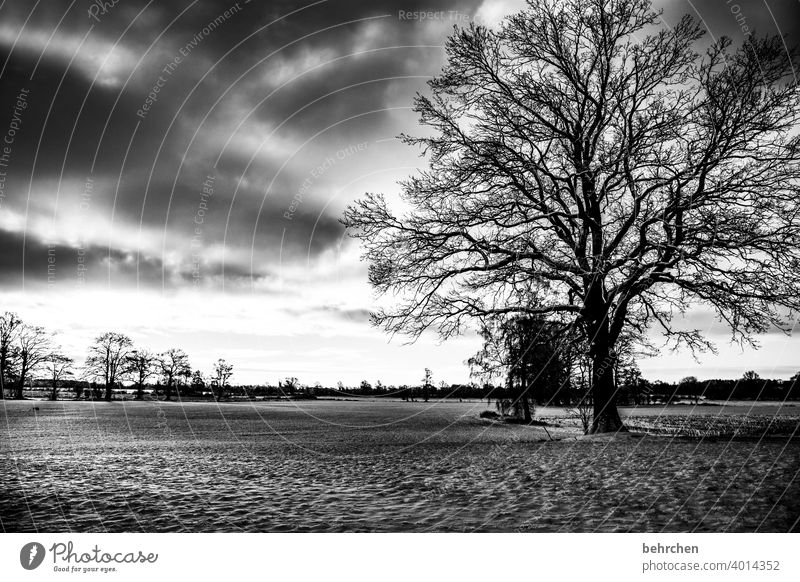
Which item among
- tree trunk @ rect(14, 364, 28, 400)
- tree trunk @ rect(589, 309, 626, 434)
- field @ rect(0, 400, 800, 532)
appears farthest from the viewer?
tree trunk @ rect(14, 364, 28, 400)

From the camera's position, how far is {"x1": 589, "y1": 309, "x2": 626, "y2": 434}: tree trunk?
50.9 ft

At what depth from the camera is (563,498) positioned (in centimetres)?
702

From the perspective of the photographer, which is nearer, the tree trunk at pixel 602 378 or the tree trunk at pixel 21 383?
the tree trunk at pixel 602 378

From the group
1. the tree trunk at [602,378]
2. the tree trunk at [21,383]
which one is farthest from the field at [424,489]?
the tree trunk at [21,383]

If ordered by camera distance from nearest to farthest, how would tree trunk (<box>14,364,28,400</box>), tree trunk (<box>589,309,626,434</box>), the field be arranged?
the field
tree trunk (<box>589,309,626,434</box>)
tree trunk (<box>14,364,28,400</box>)

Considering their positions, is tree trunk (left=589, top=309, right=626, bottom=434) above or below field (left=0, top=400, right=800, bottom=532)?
above

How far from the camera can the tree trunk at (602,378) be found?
15516mm

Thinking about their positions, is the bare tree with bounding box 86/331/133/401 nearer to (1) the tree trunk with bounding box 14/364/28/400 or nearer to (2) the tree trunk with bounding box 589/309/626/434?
(1) the tree trunk with bounding box 14/364/28/400

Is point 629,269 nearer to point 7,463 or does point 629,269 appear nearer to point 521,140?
point 521,140

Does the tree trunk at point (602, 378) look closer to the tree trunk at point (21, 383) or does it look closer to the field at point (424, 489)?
the field at point (424, 489)

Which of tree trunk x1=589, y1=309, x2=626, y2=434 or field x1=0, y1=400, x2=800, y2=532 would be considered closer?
field x1=0, y1=400, x2=800, y2=532

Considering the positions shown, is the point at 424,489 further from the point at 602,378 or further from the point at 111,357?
the point at 111,357

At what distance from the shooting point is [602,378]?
16.0 meters

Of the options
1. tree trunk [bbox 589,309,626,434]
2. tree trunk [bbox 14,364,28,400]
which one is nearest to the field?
tree trunk [bbox 589,309,626,434]
